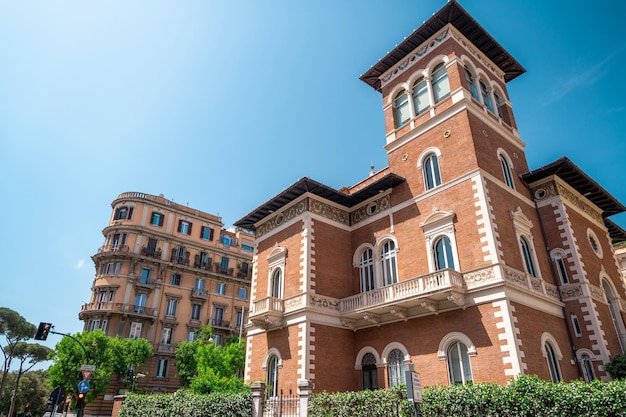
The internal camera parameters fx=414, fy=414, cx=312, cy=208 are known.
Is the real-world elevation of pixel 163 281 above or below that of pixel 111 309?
above

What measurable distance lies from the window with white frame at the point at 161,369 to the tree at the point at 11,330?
20.1 metres

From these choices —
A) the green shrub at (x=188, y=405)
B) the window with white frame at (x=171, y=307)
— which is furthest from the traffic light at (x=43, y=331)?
the window with white frame at (x=171, y=307)

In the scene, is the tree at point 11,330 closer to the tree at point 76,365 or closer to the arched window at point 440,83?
the tree at point 76,365

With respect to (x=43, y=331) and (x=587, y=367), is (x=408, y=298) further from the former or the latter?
(x=43, y=331)

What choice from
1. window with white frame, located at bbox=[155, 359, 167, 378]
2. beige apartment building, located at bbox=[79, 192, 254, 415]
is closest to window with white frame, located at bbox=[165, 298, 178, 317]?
beige apartment building, located at bbox=[79, 192, 254, 415]

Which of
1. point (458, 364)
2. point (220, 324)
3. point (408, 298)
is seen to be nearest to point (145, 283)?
point (220, 324)

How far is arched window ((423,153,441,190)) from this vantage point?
20.1 meters

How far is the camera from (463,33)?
23.7 m

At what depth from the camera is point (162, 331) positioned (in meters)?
40.9

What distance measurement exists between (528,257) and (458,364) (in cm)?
606

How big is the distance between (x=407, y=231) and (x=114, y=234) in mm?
33697

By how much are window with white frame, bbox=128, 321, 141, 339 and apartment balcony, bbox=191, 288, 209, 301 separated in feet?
20.1

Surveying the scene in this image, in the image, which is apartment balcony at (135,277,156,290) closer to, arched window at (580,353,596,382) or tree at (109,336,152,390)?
tree at (109,336,152,390)

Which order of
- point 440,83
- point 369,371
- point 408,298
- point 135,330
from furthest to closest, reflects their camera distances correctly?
point 135,330 → point 440,83 → point 369,371 → point 408,298
